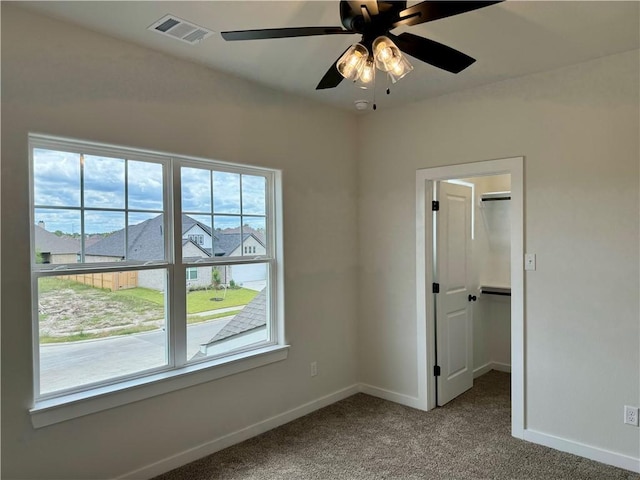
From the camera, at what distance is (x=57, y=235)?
242cm

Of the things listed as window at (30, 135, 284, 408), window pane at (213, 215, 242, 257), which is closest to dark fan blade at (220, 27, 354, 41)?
window at (30, 135, 284, 408)

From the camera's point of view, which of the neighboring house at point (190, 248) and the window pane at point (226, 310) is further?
the window pane at point (226, 310)

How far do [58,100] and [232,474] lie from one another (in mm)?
2424

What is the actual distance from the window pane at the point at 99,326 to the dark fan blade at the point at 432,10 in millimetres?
2126

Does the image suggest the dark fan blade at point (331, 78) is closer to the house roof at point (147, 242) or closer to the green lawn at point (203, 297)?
the house roof at point (147, 242)

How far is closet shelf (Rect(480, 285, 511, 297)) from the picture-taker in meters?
4.58

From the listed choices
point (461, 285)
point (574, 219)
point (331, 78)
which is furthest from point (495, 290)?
point (331, 78)

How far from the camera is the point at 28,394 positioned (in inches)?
87.8

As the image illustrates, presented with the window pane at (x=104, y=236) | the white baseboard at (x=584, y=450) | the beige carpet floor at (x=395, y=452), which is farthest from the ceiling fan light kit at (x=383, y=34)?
the white baseboard at (x=584, y=450)

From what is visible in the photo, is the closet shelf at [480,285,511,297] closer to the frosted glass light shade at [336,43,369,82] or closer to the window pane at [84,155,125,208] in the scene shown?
the frosted glass light shade at [336,43,369,82]

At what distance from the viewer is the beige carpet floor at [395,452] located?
273cm

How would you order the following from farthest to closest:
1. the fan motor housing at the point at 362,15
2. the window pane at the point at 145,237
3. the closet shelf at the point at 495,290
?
the closet shelf at the point at 495,290 < the window pane at the point at 145,237 < the fan motor housing at the point at 362,15

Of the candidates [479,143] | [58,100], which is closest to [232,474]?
[58,100]

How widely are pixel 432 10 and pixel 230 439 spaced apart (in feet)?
9.62
